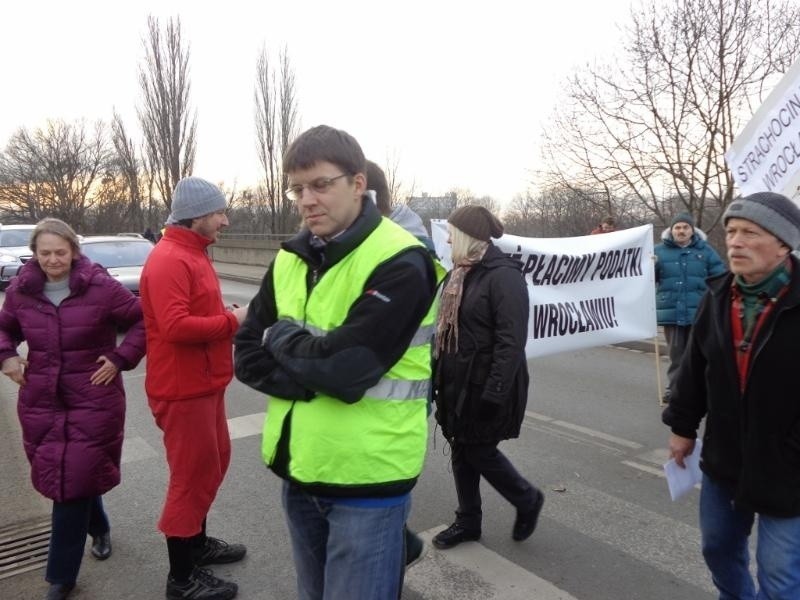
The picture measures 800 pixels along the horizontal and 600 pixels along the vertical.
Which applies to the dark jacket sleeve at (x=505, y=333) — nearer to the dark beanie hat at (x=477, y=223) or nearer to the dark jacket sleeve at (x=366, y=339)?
the dark beanie hat at (x=477, y=223)

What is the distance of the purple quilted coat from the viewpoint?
2904 millimetres

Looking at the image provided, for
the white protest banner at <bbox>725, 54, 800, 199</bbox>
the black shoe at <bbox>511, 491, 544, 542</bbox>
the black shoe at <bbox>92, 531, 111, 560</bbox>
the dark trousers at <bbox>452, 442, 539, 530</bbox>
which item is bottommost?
the black shoe at <bbox>92, 531, 111, 560</bbox>

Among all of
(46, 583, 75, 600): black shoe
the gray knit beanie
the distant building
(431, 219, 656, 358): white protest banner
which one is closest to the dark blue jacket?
(431, 219, 656, 358): white protest banner

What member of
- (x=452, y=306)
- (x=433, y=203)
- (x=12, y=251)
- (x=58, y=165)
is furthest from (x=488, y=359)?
(x=58, y=165)

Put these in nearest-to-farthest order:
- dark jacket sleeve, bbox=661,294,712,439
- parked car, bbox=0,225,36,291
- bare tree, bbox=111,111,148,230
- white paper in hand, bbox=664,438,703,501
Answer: dark jacket sleeve, bbox=661,294,712,439, white paper in hand, bbox=664,438,703,501, parked car, bbox=0,225,36,291, bare tree, bbox=111,111,148,230

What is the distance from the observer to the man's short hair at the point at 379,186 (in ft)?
9.34

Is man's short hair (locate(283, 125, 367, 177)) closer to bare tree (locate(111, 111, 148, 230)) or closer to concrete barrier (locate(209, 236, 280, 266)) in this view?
concrete barrier (locate(209, 236, 280, 266))

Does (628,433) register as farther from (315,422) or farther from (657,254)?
(315,422)

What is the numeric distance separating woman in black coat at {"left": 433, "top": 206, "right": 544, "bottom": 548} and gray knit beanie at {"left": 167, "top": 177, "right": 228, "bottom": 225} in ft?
4.04

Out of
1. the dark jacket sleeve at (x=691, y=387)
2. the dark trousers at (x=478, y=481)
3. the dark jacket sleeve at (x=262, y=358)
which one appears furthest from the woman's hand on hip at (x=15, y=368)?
the dark jacket sleeve at (x=691, y=387)

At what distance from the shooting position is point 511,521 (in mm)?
3814

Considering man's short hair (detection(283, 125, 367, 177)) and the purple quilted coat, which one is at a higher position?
man's short hair (detection(283, 125, 367, 177))

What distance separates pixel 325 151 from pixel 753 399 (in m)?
1.65

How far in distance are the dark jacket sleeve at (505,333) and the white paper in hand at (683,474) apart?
838mm
